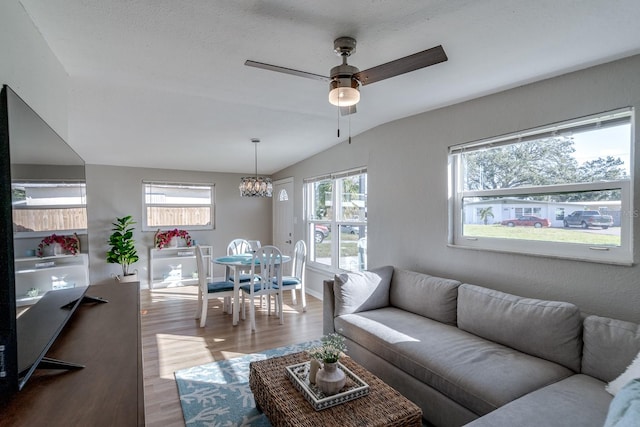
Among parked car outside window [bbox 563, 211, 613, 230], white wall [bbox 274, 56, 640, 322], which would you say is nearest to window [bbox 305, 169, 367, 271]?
white wall [bbox 274, 56, 640, 322]

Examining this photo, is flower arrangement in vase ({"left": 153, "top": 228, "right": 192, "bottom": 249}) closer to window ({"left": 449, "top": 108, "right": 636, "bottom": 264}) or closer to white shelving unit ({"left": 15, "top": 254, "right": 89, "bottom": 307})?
white shelving unit ({"left": 15, "top": 254, "right": 89, "bottom": 307})

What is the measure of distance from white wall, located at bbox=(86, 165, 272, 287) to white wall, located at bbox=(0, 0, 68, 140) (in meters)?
3.49

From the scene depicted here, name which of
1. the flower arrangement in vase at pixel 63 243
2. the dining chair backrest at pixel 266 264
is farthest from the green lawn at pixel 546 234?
the flower arrangement in vase at pixel 63 243

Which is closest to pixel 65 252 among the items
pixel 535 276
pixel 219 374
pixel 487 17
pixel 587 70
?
pixel 219 374

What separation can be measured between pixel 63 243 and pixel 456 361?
7.30 ft

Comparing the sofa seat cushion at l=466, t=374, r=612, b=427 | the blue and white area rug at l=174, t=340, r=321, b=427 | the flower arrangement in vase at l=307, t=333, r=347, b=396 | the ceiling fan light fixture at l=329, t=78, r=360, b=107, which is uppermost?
the ceiling fan light fixture at l=329, t=78, r=360, b=107

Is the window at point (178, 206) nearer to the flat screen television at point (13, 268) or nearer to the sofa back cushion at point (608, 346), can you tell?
the flat screen television at point (13, 268)

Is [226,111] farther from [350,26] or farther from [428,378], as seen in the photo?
[428,378]

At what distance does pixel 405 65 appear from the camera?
1703mm

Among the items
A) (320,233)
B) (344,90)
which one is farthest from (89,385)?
(320,233)

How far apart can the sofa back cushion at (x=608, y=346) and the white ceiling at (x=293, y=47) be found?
1587 millimetres

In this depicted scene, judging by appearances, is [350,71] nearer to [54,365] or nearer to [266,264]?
[54,365]

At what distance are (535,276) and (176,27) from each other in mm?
2914

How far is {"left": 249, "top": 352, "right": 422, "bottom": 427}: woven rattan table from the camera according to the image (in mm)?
1566
